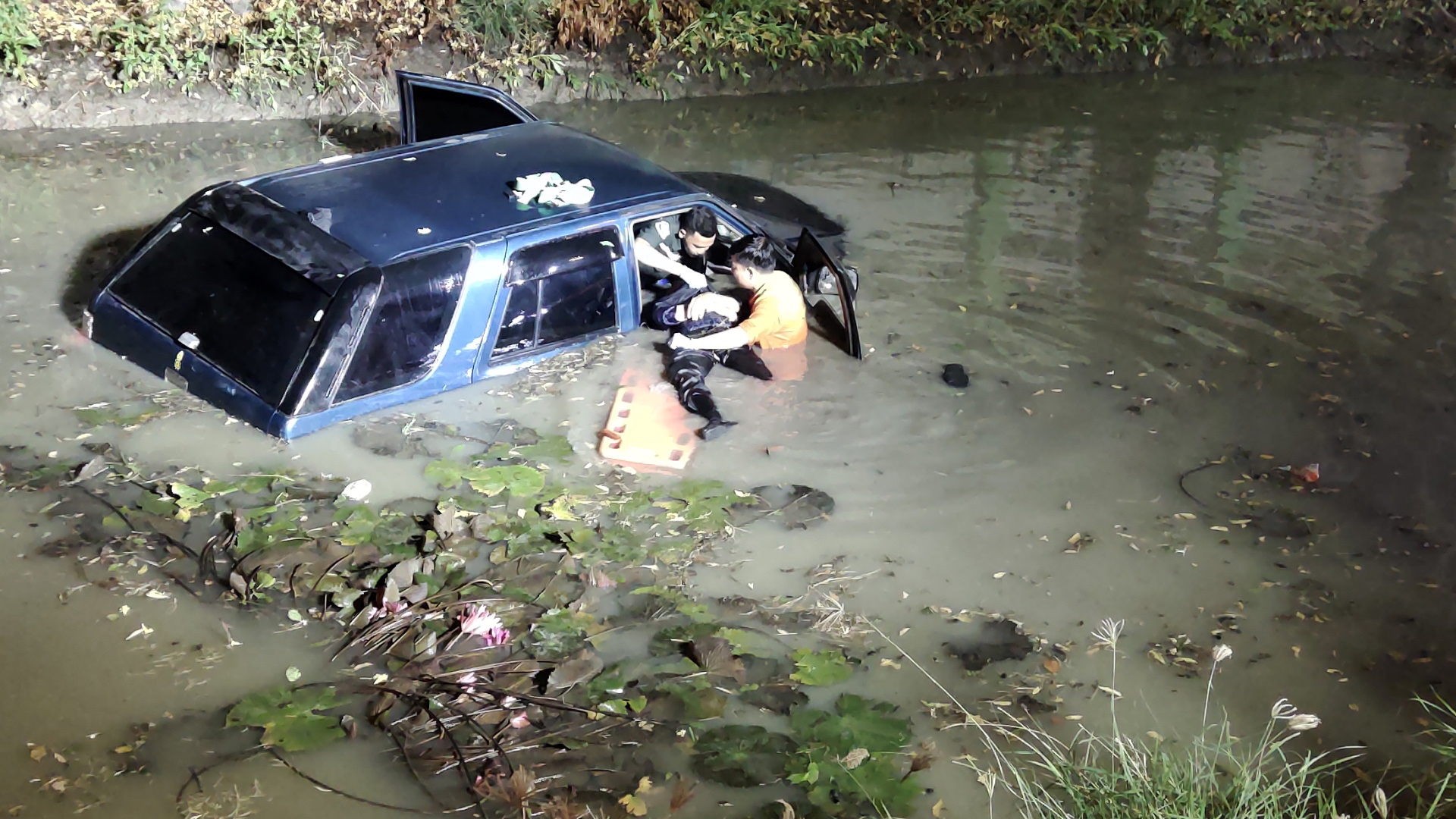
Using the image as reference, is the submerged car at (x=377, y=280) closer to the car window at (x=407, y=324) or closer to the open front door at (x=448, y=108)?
the car window at (x=407, y=324)

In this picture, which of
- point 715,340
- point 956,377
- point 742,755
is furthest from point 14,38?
point 742,755

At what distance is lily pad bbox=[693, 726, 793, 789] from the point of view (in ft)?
13.9

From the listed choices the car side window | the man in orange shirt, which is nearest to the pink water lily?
the car side window

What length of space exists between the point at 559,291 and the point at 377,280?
1107 mm

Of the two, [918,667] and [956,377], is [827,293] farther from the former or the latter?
[918,667]

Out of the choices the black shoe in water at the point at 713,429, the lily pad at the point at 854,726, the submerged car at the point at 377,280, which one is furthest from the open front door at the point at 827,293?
the lily pad at the point at 854,726

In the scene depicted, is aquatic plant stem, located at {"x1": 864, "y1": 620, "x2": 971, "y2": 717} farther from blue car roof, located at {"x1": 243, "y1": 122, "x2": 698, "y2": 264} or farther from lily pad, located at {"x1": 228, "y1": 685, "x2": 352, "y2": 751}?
blue car roof, located at {"x1": 243, "y1": 122, "x2": 698, "y2": 264}

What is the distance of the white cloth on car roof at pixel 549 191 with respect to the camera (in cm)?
629

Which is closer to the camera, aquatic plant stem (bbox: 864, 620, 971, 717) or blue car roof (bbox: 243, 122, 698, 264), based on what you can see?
aquatic plant stem (bbox: 864, 620, 971, 717)

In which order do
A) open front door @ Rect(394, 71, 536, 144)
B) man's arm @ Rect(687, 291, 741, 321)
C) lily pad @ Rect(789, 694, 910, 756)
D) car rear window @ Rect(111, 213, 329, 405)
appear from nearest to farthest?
lily pad @ Rect(789, 694, 910, 756), car rear window @ Rect(111, 213, 329, 405), man's arm @ Rect(687, 291, 741, 321), open front door @ Rect(394, 71, 536, 144)

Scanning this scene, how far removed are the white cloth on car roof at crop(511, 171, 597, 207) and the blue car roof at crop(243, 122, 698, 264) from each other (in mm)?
55

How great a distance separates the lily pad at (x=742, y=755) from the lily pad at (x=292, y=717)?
4.48 ft

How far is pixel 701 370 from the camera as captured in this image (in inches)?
259

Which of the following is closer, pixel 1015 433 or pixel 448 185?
pixel 448 185
